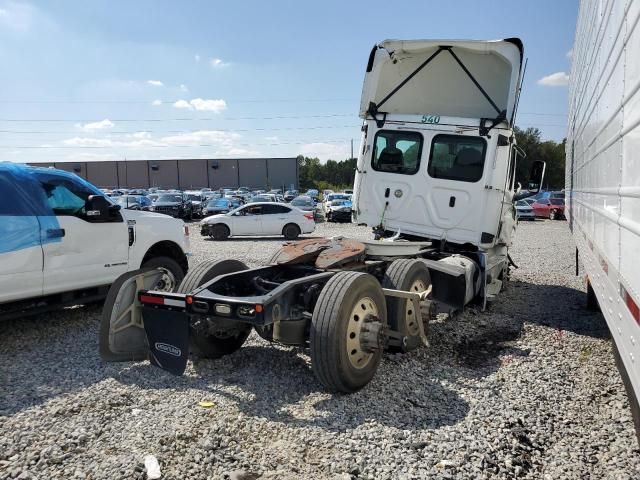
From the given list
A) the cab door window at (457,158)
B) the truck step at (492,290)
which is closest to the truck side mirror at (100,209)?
the cab door window at (457,158)

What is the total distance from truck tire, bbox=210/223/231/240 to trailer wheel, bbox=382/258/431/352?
15.1m

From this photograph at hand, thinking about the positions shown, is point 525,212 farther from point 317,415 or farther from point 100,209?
point 317,415

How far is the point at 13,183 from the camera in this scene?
19.5 ft

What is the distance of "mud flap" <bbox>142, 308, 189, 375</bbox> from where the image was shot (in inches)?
180

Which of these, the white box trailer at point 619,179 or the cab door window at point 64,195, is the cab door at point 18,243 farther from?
the white box trailer at point 619,179

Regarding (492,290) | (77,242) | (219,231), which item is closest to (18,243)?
(77,242)

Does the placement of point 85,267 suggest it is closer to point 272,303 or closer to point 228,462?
point 272,303

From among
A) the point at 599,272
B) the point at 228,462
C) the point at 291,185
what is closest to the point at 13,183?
the point at 228,462

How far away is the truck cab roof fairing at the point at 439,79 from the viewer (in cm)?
771

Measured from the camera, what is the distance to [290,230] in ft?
69.6

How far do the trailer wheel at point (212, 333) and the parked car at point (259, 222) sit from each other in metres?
15.2

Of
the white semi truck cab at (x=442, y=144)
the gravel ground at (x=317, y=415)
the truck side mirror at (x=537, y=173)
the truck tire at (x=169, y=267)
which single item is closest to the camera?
the gravel ground at (x=317, y=415)

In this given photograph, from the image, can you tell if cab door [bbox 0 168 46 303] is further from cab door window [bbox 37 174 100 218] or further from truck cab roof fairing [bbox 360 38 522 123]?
truck cab roof fairing [bbox 360 38 522 123]

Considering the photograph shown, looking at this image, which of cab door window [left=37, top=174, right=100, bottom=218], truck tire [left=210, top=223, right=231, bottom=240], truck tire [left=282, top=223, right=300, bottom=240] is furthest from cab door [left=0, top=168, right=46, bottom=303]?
truck tire [left=282, top=223, right=300, bottom=240]
